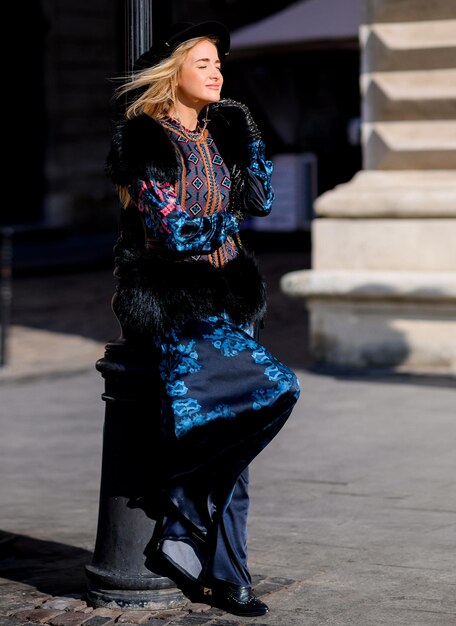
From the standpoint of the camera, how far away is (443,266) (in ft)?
33.6

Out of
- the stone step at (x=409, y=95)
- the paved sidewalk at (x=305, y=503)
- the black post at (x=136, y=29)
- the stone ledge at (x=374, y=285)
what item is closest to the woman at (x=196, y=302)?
the black post at (x=136, y=29)

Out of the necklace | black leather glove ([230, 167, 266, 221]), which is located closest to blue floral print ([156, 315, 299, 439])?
black leather glove ([230, 167, 266, 221])

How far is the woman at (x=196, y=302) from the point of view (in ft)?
15.9

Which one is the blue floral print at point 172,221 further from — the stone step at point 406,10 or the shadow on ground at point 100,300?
the shadow on ground at point 100,300

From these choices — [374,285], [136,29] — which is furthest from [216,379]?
[374,285]

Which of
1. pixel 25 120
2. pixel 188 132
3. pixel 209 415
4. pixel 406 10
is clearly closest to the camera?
pixel 209 415

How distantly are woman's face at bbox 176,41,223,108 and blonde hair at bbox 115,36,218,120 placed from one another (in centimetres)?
2

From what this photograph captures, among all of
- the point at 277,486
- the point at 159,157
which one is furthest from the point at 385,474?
the point at 159,157

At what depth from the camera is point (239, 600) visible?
16.5 ft

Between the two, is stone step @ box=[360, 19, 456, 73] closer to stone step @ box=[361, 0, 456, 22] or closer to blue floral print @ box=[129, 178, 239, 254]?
stone step @ box=[361, 0, 456, 22]

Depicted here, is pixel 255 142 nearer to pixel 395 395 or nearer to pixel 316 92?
pixel 395 395

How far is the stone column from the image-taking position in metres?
10.2

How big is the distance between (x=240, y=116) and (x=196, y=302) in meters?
0.72

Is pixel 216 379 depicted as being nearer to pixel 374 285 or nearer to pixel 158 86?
pixel 158 86
